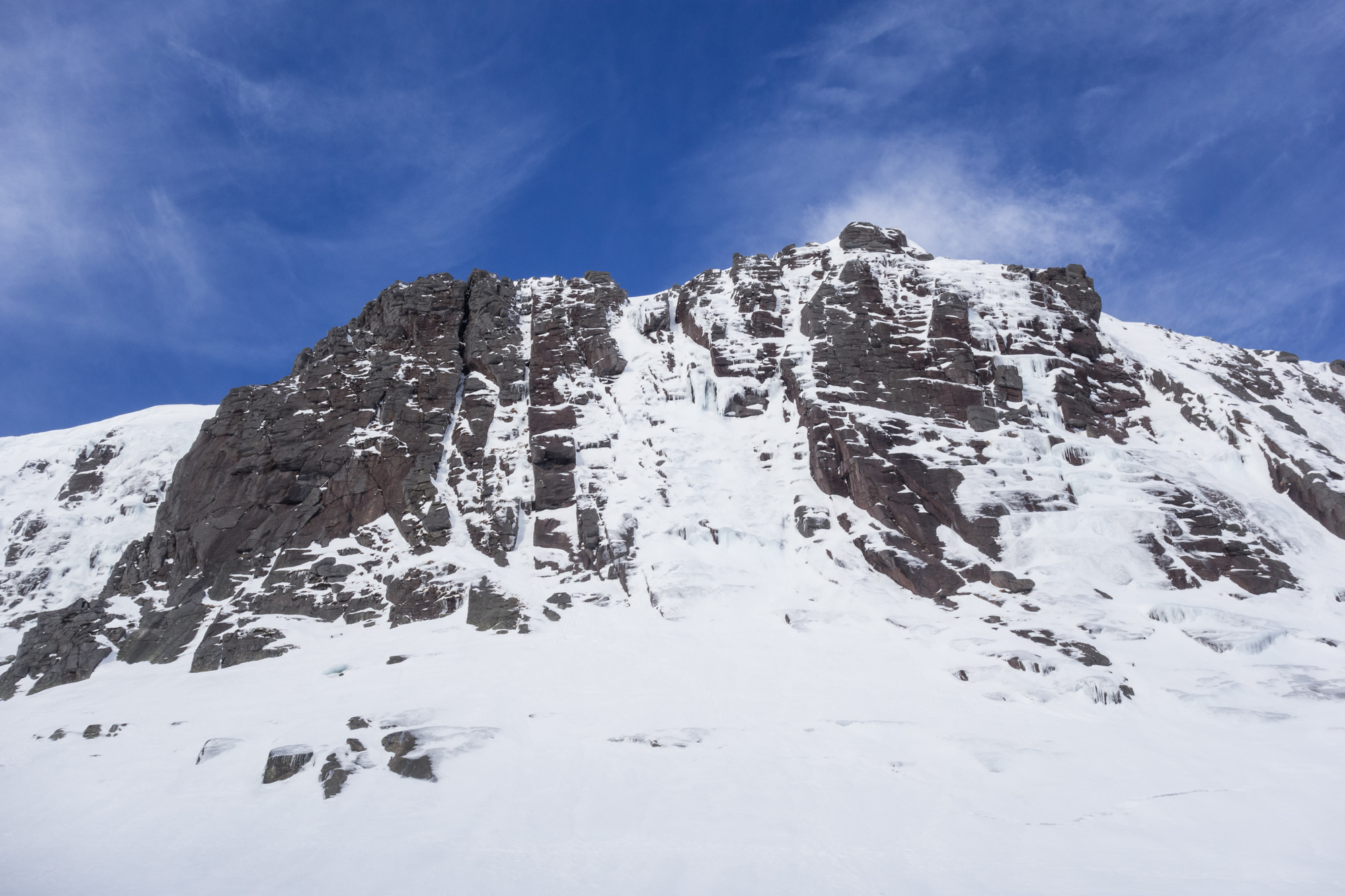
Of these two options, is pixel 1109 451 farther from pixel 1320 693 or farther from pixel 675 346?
pixel 675 346

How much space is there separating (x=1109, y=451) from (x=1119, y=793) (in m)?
32.1

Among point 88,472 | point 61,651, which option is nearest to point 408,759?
point 61,651

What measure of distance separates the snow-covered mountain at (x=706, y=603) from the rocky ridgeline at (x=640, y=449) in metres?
0.32

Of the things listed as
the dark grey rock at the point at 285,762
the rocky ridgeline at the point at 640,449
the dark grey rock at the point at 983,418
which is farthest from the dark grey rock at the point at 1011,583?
the dark grey rock at the point at 285,762

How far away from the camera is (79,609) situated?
4788cm

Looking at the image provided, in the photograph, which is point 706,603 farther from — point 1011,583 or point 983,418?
point 983,418

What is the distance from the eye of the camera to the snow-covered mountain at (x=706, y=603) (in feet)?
71.7

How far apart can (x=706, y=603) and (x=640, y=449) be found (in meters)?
16.2

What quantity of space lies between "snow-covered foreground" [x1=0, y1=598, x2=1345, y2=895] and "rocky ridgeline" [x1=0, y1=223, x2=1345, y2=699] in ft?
19.7

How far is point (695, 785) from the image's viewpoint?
2462 cm

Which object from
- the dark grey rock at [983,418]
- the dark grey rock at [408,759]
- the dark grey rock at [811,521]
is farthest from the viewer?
the dark grey rock at [983,418]

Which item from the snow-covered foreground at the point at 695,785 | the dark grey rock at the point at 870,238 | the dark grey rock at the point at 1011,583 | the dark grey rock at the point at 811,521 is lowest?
the snow-covered foreground at the point at 695,785

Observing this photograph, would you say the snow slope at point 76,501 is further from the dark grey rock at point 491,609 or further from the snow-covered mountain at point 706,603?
the dark grey rock at point 491,609

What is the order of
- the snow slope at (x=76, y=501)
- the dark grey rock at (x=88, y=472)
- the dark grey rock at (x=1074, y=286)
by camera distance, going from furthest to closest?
the dark grey rock at (x=88, y=472) → the dark grey rock at (x=1074, y=286) → the snow slope at (x=76, y=501)
